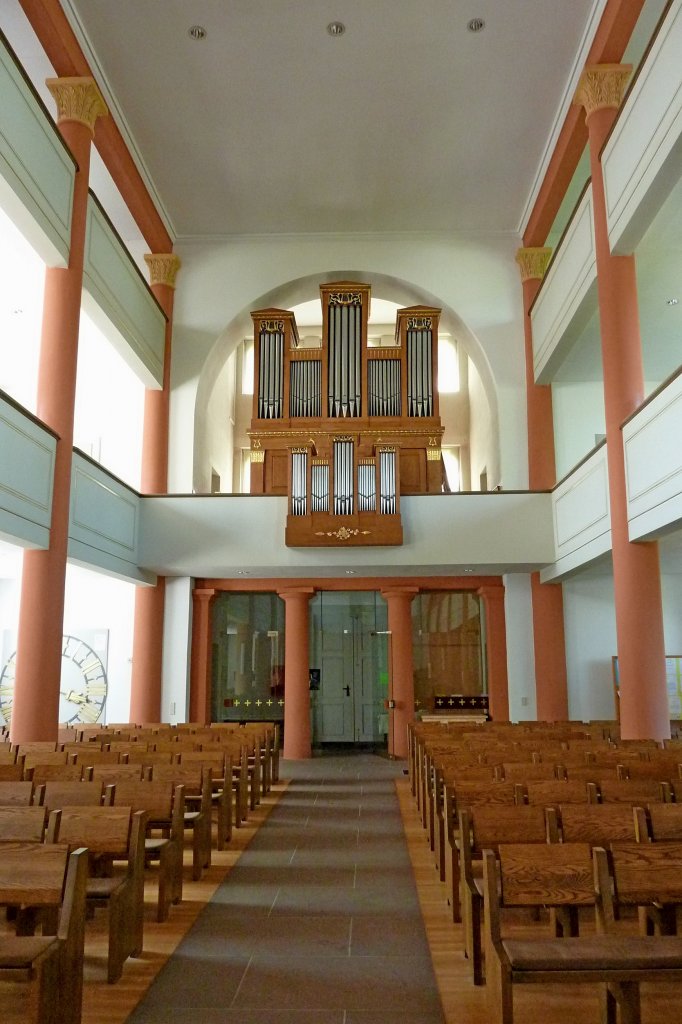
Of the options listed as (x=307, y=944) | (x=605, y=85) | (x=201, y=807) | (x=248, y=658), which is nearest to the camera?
(x=307, y=944)

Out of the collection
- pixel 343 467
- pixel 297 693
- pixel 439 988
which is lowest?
pixel 439 988

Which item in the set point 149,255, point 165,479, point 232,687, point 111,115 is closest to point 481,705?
point 232,687

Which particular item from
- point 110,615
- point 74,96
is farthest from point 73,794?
point 110,615

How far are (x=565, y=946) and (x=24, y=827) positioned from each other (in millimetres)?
2565

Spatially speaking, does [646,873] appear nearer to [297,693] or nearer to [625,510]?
[625,510]

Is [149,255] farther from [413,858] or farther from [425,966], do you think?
[425,966]

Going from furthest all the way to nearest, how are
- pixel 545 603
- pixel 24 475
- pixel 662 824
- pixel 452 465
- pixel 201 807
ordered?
pixel 452 465, pixel 545 603, pixel 24 475, pixel 201 807, pixel 662 824

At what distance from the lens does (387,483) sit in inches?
477

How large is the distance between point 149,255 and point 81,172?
443cm

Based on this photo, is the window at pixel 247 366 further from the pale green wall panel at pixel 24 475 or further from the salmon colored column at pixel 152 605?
the pale green wall panel at pixel 24 475

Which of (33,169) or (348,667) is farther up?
(33,169)

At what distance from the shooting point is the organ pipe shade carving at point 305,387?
14297mm

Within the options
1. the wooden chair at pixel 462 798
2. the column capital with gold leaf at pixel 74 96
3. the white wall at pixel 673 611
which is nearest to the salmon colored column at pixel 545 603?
the white wall at pixel 673 611

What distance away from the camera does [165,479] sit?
1330 cm
